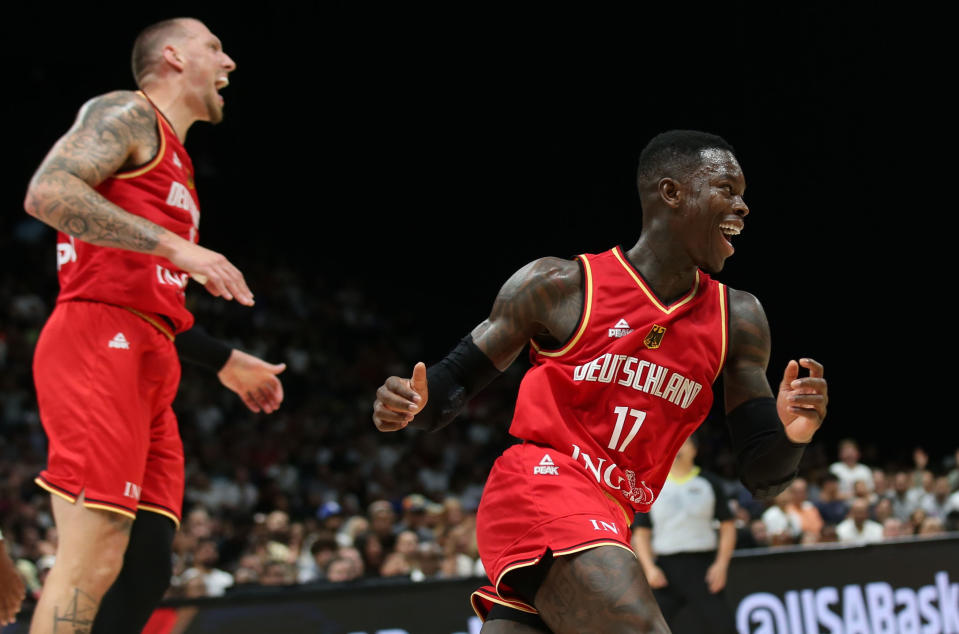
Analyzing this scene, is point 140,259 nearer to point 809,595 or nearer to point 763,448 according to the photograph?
point 763,448

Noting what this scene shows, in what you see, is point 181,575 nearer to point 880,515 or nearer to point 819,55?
point 880,515

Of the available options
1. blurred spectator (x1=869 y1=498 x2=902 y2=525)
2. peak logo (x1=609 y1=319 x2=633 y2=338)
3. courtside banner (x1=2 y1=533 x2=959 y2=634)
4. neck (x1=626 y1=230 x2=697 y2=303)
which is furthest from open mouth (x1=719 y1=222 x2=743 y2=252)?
blurred spectator (x1=869 y1=498 x2=902 y2=525)

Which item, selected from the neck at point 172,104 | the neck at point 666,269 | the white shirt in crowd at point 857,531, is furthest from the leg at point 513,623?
the white shirt in crowd at point 857,531

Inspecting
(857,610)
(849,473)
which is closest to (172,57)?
(857,610)

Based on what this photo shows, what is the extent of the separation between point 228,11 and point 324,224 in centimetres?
385

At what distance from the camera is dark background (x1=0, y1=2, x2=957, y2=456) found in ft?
49.9

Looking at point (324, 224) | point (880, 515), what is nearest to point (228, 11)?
point (324, 224)

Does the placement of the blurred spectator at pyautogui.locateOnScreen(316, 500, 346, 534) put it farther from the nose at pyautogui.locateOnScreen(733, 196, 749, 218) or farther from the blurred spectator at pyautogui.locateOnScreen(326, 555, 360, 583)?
the nose at pyautogui.locateOnScreen(733, 196, 749, 218)

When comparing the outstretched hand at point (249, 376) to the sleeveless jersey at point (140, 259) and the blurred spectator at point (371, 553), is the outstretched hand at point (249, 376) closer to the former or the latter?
the sleeveless jersey at point (140, 259)

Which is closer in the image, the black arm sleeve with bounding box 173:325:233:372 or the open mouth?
the open mouth

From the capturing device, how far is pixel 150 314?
130 inches

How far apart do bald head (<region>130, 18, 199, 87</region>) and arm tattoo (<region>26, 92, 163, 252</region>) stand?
0.37 metres

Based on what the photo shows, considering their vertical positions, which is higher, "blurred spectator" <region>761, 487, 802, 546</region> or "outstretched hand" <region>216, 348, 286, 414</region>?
"outstretched hand" <region>216, 348, 286, 414</region>

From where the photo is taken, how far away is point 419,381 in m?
2.94
